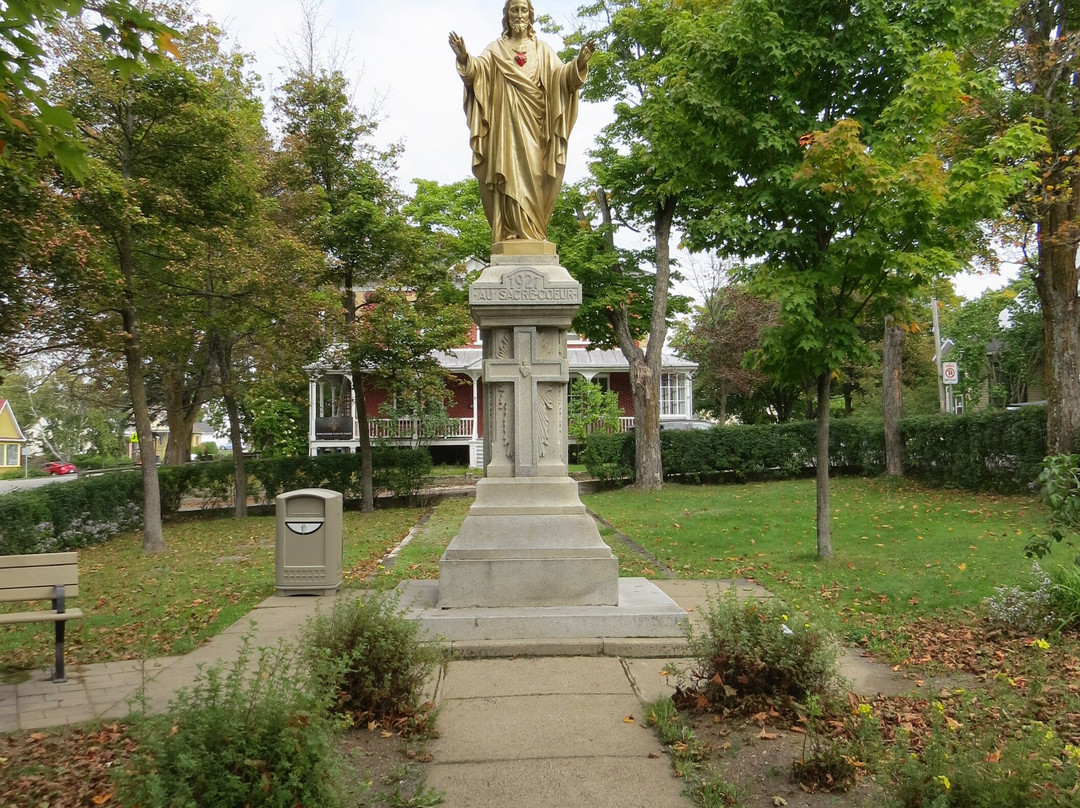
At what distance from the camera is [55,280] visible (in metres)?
11.5

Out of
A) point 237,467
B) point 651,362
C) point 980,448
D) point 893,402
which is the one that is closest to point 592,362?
point 651,362

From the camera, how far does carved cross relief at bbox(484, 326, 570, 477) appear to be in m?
6.66

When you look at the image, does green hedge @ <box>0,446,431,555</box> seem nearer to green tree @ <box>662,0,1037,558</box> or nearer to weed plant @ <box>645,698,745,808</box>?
green tree @ <box>662,0,1037,558</box>

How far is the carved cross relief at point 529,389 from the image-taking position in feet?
21.9

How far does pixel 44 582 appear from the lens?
5801 mm

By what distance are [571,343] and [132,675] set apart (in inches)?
1248

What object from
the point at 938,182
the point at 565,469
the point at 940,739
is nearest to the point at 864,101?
the point at 938,182

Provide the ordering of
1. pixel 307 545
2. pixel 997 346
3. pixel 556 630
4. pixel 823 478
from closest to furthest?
pixel 556 630, pixel 307 545, pixel 823 478, pixel 997 346

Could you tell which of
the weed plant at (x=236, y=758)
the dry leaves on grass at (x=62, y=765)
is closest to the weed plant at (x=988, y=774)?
the weed plant at (x=236, y=758)

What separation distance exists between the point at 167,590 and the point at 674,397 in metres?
28.7

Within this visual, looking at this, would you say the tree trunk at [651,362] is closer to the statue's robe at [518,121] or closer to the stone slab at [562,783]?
the statue's robe at [518,121]

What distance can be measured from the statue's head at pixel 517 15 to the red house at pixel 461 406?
74.9 feet

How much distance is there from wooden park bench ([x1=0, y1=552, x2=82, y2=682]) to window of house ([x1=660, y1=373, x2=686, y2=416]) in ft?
102

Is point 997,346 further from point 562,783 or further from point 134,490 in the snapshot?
point 562,783
